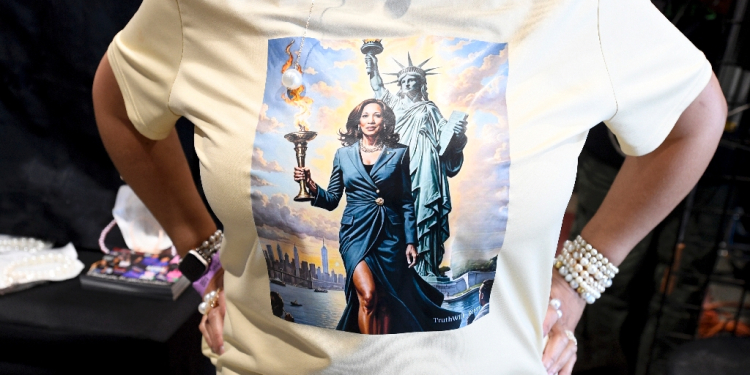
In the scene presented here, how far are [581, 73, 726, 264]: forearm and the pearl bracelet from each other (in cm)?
2

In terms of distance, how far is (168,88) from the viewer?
70 cm

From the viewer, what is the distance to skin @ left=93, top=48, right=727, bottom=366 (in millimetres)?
789

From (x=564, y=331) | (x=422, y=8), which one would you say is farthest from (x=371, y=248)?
(x=564, y=331)

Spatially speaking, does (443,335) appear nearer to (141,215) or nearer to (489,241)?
(489,241)

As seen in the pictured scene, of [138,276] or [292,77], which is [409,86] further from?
[138,276]

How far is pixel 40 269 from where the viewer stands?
135 centimetres

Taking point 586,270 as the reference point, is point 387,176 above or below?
above

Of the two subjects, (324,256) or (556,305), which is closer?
(324,256)

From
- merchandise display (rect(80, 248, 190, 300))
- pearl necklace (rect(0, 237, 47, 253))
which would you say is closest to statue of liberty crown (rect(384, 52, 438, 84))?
merchandise display (rect(80, 248, 190, 300))

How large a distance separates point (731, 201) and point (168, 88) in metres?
1.45

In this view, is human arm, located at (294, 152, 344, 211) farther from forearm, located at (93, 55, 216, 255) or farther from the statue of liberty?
forearm, located at (93, 55, 216, 255)

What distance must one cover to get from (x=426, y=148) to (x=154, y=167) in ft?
2.06

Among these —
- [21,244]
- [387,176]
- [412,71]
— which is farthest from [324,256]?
[21,244]

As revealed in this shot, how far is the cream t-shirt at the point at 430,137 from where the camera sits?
56 centimetres
